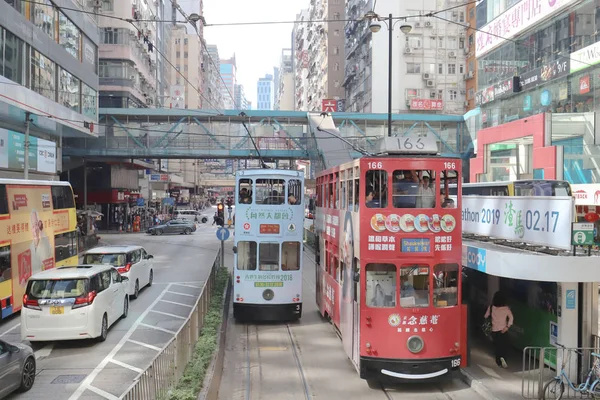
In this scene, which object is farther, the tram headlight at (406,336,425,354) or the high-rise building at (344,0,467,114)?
the high-rise building at (344,0,467,114)

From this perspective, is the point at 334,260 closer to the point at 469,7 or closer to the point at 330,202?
the point at 330,202

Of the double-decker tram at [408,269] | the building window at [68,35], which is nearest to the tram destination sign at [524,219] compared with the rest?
the double-decker tram at [408,269]

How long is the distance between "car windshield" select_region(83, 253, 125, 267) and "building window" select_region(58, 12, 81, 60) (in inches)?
615

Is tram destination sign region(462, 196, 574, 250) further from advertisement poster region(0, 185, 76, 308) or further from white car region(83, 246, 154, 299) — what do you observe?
advertisement poster region(0, 185, 76, 308)

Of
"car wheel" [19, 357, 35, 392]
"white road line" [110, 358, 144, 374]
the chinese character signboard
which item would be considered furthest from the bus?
the chinese character signboard

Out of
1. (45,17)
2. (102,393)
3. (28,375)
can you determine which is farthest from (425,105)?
(28,375)

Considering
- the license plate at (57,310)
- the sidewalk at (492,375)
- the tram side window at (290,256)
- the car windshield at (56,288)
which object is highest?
the tram side window at (290,256)

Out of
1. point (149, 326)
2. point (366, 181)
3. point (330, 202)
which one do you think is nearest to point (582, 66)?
point (330, 202)

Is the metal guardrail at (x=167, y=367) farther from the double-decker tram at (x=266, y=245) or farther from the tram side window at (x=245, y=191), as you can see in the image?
the tram side window at (x=245, y=191)

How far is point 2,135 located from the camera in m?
22.0

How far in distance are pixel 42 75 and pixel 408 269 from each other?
22.3m

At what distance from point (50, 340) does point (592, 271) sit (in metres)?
10.1

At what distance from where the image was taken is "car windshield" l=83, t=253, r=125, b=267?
55.4ft

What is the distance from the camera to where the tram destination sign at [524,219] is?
8195 mm
